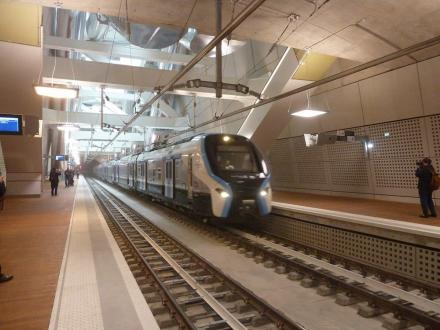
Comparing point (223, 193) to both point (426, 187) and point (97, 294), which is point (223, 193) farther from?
point (426, 187)

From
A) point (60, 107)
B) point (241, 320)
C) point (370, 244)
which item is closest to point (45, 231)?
point (241, 320)

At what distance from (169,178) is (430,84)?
826cm

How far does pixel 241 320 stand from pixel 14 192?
1773cm

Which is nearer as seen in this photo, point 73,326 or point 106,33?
point 73,326

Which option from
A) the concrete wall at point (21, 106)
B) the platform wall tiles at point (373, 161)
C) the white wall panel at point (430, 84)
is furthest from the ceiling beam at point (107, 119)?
the white wall panel at point (430, 84)

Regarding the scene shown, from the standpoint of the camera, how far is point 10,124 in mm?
11586

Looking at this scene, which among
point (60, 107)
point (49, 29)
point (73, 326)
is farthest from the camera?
Answer: point (60, 107)

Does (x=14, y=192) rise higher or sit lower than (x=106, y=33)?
lower

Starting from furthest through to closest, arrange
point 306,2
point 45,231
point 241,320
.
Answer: point 45,231
point 306,2
point 241,320

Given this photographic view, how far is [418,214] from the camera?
820 centimetres

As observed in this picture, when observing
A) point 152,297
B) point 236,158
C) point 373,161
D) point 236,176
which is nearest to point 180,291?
point 152,297

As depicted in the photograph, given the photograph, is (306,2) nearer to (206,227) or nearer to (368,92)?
(368,92)

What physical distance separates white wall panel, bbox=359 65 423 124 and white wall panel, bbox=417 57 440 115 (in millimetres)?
165

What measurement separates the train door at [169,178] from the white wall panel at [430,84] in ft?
25.4
